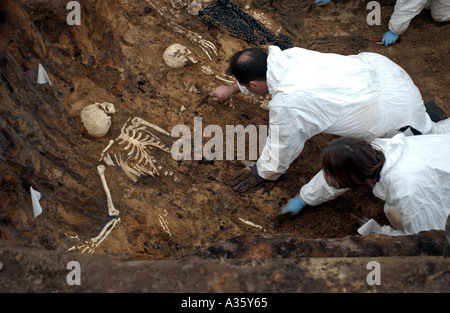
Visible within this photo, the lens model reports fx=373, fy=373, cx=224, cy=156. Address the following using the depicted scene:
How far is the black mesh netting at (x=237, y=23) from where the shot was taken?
199 inches

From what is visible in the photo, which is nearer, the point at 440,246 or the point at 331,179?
the point at 440,246

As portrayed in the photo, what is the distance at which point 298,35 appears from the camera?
17.5 ft

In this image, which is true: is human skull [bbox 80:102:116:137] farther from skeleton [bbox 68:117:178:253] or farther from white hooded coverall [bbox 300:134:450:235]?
white hooded coverall [bbox 300:134:450:235]

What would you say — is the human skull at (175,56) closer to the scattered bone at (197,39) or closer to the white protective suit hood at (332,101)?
the scattered bone at (197,39)

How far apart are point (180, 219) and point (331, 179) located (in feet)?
4.84

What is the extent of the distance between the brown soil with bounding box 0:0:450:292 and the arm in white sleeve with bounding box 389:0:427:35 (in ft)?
0.88

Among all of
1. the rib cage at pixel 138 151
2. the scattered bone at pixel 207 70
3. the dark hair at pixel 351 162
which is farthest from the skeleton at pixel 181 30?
the dark hair at pixel 351 162

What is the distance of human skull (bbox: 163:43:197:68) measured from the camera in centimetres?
450

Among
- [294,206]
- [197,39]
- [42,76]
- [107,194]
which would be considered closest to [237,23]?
[197,39]

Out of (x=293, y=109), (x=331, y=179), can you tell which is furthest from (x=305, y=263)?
(x=293, y=109)

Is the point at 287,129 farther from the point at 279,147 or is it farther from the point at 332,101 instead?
the point at 332,101

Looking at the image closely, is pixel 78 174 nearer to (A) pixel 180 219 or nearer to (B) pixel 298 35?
(A) pixel 180 219

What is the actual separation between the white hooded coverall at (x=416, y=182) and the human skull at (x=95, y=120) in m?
2.64

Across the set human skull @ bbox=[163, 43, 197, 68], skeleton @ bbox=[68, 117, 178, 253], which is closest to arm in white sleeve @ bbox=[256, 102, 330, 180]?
skeleton @ bbox=[68, 117, 178, 253]
